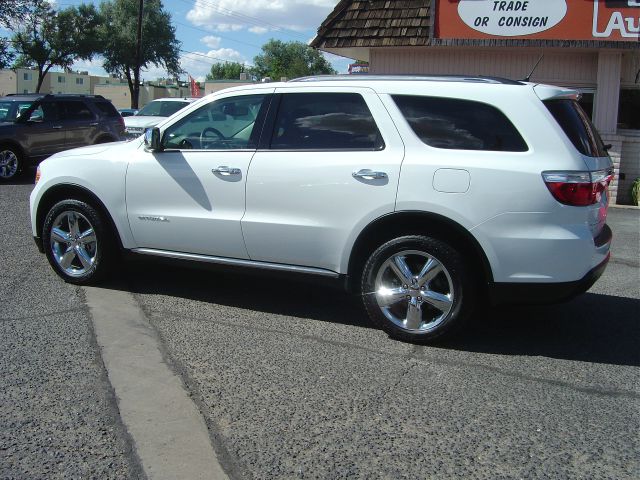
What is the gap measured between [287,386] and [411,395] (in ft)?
2.50

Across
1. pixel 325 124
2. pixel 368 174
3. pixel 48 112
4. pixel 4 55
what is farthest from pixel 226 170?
pixel 4 55

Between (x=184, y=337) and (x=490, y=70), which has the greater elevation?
(x=490, y=70)

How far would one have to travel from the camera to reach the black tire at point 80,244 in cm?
608

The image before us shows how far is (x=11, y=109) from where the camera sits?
570 inches

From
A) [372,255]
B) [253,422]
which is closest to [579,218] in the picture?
[372,255]

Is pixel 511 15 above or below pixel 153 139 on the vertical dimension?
above

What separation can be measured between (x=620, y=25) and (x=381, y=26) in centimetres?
440

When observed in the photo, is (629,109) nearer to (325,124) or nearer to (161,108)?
(325,124)

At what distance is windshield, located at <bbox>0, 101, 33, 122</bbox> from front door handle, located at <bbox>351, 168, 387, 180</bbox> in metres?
11.6

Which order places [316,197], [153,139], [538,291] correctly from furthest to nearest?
[153,139], [316,197], [538,291]

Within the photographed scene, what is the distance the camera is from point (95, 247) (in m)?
6.19

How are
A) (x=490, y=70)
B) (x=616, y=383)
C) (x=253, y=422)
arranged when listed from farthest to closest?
(x=490, y=70) → (x=616, y=383) → (x=253, y=422)

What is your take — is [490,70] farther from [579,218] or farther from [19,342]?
[19,342]

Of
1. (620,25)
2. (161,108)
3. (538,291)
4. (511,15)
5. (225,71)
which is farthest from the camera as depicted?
(225,71)
